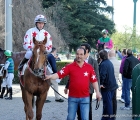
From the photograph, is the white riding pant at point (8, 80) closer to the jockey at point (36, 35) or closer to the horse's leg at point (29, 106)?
the jockey at point (36, 35)

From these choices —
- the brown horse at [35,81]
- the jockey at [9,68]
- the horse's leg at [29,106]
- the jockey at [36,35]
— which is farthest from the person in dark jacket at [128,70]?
the jockey at [9,68]

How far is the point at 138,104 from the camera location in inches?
321

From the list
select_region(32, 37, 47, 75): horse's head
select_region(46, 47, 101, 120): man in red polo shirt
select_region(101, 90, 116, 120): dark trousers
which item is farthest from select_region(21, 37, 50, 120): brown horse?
select_region(101, 90, 116, 120): dark trousers

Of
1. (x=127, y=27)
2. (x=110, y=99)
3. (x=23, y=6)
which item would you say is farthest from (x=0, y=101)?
(x=127, y=27)

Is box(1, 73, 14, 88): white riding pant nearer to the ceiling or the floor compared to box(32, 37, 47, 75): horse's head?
nearer to the floor

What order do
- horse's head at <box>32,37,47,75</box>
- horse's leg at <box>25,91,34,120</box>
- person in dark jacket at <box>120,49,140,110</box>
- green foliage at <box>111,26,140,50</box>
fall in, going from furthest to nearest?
green foliage at <box>111,26,140,50</box> < person in dark jacket at <box>120,49,140,110</box> < horse's leg at <box>25,91,34,120</box> < horse's head at <box>32,37,47,75</box>

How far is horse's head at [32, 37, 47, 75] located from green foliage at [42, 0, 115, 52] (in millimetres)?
32413

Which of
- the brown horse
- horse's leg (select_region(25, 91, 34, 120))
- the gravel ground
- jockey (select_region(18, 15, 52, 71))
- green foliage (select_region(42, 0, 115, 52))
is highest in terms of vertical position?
green foliage (select_region(42, 0, 115, 52))

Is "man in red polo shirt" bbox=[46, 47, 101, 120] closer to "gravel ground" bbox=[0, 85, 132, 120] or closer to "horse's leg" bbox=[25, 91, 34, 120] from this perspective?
"horse's leg" bbox=[25, 91, 34, 120]

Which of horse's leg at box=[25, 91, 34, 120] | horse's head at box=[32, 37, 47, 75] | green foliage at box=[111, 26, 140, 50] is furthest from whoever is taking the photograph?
green foliage at box=[111, 26, 140, 50]

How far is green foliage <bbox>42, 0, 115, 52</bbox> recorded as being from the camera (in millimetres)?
42544

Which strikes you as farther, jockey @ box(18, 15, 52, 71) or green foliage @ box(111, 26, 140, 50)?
green foliage @ box(111, 26, 140, 50)

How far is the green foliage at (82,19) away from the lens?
A: 140 feet

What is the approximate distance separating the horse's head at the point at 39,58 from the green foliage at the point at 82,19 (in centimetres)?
3241
